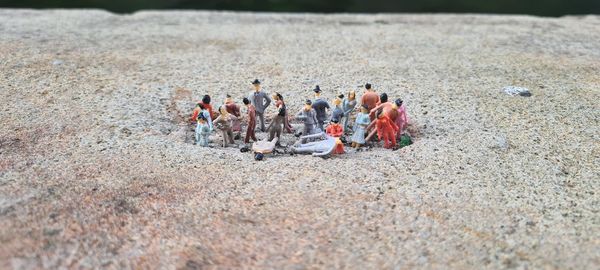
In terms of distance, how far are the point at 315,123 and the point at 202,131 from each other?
4.35ft

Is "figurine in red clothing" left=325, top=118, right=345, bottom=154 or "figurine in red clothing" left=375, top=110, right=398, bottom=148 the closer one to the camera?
"figurine in red clothing" left=325, top=118, right=345, bottom=154

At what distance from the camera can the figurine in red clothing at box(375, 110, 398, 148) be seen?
255 inches

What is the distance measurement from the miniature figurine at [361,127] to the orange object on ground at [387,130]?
5.5 inches

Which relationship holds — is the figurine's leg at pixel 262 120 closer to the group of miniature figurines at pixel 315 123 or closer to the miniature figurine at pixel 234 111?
the group of miniature figurines at pixel 315 123

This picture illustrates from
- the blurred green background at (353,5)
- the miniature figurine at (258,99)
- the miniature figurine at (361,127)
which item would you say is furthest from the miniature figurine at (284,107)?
the blurred green background at (353,5)

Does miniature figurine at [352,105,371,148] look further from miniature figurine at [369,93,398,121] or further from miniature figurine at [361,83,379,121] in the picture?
miniature figurine at [361,83,379,121]

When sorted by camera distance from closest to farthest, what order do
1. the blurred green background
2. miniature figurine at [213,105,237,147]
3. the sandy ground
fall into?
the sandy ground → miniature figurine at [213,105,237,147] → the blurred green background

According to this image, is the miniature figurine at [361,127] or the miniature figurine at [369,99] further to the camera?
the miniature figurine at [369,99]

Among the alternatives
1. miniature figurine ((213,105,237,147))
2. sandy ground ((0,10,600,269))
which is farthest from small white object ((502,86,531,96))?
miniature figurine ((213,105,237,147))

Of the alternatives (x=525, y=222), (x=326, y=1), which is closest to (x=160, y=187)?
(x=525, y=222)

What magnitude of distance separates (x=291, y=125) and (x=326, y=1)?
35.6 ft

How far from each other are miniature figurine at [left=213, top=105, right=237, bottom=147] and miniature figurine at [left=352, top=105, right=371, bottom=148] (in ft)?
4.72

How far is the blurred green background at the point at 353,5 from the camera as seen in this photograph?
16.0m

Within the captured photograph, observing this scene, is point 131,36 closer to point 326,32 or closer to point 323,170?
point 326,32
